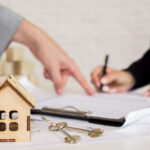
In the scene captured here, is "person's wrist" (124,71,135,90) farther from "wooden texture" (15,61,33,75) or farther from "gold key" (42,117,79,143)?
"gold key" (42,117,79,143)

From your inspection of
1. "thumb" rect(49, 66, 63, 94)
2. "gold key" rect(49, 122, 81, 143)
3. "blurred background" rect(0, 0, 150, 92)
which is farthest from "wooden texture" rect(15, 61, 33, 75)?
"gold key" rect(49, 122, 81, 143)

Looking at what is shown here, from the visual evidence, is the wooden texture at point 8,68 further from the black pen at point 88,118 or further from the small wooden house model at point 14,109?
the small wooden house model at point 14,109

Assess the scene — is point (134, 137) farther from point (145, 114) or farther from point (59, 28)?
point (59, 28)

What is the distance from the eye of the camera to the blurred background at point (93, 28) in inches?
88.0

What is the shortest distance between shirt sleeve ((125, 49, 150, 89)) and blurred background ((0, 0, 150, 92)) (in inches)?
36.1

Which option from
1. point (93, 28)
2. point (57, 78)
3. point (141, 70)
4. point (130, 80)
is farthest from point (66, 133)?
point (93, 28)

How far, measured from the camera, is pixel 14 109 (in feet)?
1.41

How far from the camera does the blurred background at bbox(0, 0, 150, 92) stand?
2236 mm

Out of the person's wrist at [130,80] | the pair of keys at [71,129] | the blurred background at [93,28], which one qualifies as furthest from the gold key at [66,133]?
the blurred background at [93,28]

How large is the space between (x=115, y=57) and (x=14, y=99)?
1997mm

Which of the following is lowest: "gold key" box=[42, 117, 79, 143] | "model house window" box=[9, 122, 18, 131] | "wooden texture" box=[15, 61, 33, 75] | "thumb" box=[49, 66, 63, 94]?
"wooden texture" box=[15, 61, 33, 75]

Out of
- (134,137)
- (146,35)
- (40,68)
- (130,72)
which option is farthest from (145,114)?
(146,35)

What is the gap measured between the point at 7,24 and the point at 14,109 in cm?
59

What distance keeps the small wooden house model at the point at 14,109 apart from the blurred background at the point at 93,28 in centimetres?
181
